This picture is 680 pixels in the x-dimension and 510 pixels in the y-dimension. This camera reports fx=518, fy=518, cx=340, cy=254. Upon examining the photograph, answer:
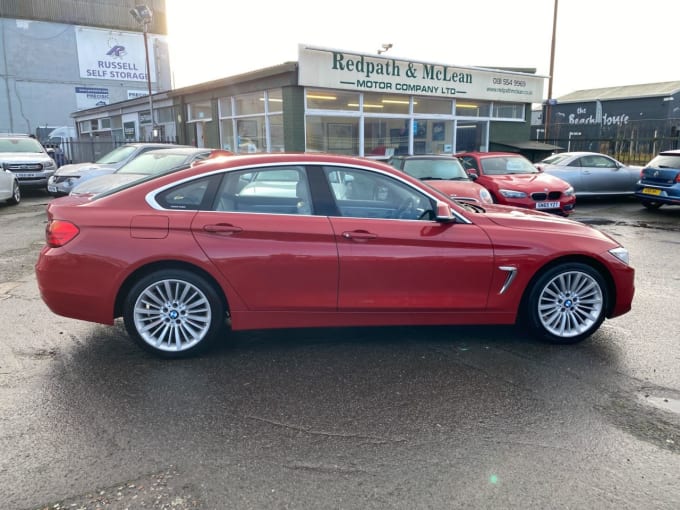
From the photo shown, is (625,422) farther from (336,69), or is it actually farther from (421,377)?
(336,69)

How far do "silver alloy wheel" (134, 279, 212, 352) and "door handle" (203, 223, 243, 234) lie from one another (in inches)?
17.3

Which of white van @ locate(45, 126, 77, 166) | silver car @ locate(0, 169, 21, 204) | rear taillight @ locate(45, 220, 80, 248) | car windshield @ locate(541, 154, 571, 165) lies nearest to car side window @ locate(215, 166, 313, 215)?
rear taillight @ locate(45, 220, 80, 248)

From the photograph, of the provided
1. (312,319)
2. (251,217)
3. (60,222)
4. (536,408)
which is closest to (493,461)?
(536,408)

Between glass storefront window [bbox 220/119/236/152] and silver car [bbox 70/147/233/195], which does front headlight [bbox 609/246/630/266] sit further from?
glass storefront window [bbox 220/119/236/152]

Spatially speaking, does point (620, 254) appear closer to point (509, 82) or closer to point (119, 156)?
point (119, 156)

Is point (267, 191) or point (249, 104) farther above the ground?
point (249, 104)

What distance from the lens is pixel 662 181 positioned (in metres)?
11.5

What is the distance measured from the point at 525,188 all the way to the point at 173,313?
828 cm

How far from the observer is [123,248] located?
382cm

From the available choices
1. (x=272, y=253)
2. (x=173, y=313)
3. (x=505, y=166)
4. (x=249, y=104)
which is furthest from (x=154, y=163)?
(x=505, y=166)

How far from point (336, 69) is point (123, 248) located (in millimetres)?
12648

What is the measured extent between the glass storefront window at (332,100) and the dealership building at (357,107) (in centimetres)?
3

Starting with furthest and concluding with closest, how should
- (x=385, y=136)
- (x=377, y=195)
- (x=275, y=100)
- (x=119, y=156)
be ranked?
(x=385, y=136) < (x=275, y=100) < (x=119, y=156) < (x=377, y=195)

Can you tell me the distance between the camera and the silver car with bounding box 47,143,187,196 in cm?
1202
